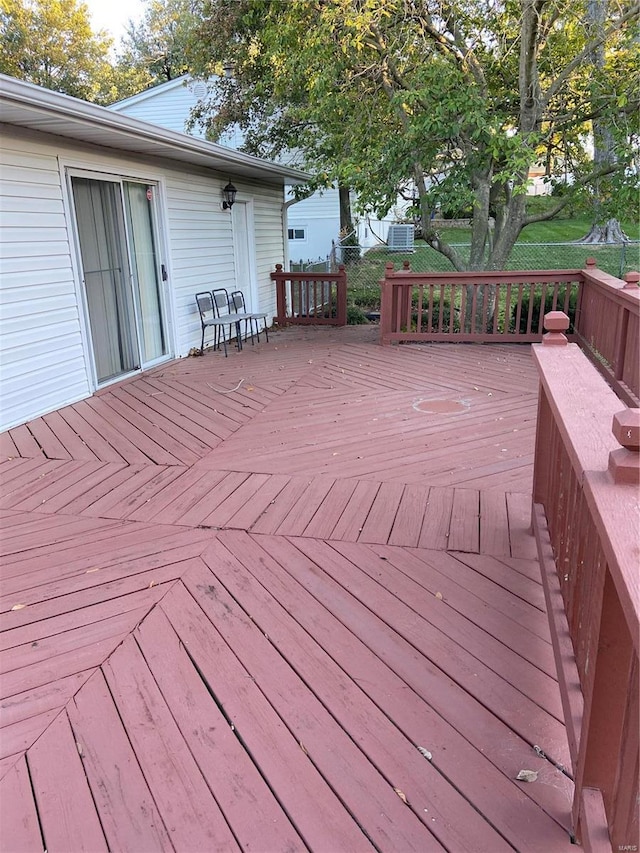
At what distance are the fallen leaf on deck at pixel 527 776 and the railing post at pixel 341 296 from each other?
722 centimetres

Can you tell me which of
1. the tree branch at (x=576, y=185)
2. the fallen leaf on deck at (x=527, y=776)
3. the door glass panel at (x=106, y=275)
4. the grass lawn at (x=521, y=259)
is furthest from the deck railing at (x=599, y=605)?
the grass lawn at (x=521, y=259)

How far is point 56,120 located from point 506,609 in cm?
406

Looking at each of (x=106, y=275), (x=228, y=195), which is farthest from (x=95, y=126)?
(x=228, y=195)

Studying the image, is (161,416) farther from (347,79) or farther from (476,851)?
(347,79)

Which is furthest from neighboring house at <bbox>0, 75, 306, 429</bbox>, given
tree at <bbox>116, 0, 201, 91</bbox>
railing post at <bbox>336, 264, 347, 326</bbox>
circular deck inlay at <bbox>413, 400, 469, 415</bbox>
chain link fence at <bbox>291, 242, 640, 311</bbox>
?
tree at <bbox>116, 0, 201, 91</bbox>

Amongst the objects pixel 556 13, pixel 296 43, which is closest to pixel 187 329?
pixel 296 43

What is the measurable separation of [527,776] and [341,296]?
292 inches

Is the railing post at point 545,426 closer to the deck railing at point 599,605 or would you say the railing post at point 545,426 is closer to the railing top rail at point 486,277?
the deck railing at point 599,605

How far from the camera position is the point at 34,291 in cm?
450

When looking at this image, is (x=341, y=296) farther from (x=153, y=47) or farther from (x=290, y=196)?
(x=153, y=47)

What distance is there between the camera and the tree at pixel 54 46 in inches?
702

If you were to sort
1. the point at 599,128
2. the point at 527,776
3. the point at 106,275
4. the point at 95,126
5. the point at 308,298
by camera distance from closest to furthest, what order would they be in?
the point at 527,776 < the point at 95,126 < the point at 106,275 < the point at 599,128 < the point at 308,298

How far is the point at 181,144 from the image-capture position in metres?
5.52

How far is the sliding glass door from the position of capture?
520 centimetres
